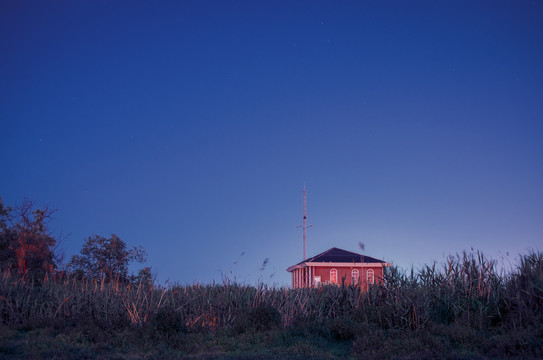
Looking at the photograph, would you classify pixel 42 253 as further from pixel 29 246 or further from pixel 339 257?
pixel 339 257

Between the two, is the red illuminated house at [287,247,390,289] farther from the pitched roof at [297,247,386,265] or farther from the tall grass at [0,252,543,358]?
the tall grass at [0,252,543,358]

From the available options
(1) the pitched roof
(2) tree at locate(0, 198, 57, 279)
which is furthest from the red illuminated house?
(2) tree at locate(0, 198, 57, 279)

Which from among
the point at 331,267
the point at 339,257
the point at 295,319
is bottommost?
the point at 295,319

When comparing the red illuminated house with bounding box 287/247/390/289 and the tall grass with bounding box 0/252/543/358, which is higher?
the red illuminated house with bounding box 287/247/390/289

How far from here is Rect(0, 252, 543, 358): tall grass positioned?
10047 mm

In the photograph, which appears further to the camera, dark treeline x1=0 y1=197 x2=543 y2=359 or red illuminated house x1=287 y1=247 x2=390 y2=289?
red illuminated house x1=287 y1=247 x2=390 y2=289

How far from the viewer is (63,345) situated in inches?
375

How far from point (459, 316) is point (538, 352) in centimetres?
293

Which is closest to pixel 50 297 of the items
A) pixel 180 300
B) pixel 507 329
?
pixel 180 300

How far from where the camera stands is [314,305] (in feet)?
39.8

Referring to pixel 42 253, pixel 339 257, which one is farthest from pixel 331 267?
pixel 42 253

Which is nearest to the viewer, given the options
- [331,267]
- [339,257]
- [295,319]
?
[295,319]

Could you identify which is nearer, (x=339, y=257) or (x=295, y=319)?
(x=295, y=319)

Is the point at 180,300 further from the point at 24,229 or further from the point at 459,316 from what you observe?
the point at 24,229
